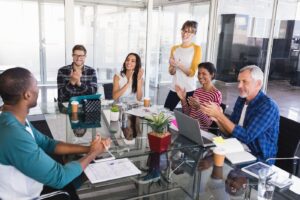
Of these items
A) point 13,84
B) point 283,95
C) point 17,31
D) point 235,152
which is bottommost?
point 283,95

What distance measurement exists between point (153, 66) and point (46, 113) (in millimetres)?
2906

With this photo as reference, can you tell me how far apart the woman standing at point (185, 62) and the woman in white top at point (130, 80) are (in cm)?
44

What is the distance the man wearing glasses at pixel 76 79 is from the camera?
10.3 ft

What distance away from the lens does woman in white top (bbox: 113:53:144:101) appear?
10.6 feet

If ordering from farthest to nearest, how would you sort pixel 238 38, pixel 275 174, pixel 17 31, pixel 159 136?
pixel 238 38 < pixel 17 31 < pixel 159 136 < pixel 275 174

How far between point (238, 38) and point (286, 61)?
107cm

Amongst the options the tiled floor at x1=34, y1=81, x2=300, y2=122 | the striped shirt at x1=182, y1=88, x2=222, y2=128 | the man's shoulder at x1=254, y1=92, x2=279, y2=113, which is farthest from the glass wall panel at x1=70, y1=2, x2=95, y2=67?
the man's shoulder at x1=254, y1=92, x2=279, y2=113

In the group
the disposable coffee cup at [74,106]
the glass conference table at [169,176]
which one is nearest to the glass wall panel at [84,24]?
the disposable coffee cup at [74,106]

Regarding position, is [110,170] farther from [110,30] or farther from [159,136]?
[110,30]

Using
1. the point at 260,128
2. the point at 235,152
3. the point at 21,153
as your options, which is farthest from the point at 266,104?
the point at 21,153

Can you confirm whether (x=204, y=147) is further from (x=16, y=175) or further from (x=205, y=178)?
(x=16, y=175)

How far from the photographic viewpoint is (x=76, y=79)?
124 inches

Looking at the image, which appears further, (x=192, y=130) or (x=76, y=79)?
(x=76, y=79)

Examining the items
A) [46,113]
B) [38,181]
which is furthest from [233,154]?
[46,113]
